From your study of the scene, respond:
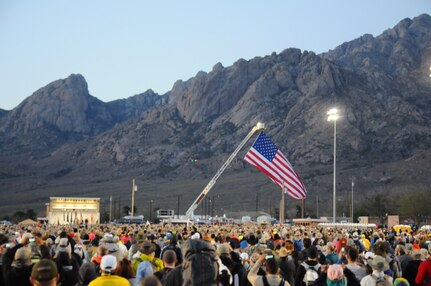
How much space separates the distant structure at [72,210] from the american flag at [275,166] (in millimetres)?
36342

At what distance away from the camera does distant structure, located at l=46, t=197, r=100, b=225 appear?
7875cm

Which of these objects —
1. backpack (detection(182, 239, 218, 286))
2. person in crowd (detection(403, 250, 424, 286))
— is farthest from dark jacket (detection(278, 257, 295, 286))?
backpack (detection(182, 239, 218, 286))

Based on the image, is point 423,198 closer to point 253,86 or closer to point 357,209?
point 357,209

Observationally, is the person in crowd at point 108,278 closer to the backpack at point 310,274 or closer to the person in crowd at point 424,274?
the backpack at point 310,274

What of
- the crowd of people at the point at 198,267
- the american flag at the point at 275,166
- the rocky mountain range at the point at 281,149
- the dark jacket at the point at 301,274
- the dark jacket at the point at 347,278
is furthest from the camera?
the rocky mountain range at the point at 281,149

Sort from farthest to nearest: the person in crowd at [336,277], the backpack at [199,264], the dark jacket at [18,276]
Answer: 1. the person in crowd at [336,277]
2. the dark jacket at [18,276]
3. the backpack at [199,264]

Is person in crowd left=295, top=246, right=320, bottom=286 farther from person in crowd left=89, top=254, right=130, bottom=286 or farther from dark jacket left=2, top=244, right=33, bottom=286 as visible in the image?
dark jacket left=2, top=244, right=33, bottom=286

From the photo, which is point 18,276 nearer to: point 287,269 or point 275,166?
point 287,269

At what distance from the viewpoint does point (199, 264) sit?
6.39 meters

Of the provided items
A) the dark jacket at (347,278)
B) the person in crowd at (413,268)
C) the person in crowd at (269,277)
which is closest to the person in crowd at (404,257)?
the person in crowd at (413,268)

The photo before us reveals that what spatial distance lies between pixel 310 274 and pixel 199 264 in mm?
5371

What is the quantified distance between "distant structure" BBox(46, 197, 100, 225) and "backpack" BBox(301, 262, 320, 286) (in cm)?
6746

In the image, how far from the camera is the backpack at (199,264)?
6348 mm

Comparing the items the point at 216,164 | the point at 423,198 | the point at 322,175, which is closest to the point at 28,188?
the point at 216,164
